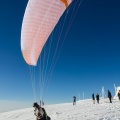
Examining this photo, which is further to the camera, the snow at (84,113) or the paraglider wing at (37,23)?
the snow at (84,113)

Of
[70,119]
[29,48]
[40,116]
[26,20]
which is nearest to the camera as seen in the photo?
[40,116]

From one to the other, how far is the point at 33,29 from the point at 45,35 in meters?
0.75

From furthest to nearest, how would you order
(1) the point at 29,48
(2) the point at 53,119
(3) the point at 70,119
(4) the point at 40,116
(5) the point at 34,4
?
1. (2) the point at 53,119
2. (3) the point at 70,119
3. (1) the point at 29,48
4. (5) the point at 34,4
5. (4) the point at 40,116

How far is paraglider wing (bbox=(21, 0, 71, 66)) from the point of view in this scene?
12.6 metres

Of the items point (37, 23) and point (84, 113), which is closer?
Answer: point (37, 23)

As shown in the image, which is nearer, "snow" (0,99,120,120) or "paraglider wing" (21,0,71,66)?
"paraglider wing" (21,0,71,66)

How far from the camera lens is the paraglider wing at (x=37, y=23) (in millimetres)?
12594

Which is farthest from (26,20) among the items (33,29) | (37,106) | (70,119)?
(70,119)

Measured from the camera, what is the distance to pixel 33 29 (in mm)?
13453

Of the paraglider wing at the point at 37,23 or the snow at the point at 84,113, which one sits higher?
the paraglider wing at the point at 37,23

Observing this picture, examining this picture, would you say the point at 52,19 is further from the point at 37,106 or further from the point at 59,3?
the point at 37,106

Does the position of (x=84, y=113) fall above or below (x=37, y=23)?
below

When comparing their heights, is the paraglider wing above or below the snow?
above

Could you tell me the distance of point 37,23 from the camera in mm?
13281
